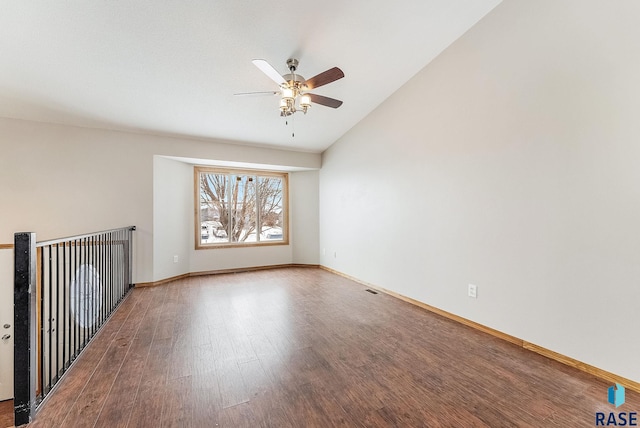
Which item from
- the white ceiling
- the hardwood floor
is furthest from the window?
the hardwood floor

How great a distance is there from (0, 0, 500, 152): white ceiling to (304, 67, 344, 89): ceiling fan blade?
0.51 meters

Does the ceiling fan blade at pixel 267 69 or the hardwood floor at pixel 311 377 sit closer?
the hardwood floor at pixel 311 377

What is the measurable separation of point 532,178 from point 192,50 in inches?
137

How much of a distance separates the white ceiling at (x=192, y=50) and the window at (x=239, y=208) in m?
1.68

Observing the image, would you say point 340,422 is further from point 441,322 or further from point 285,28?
point 285,28

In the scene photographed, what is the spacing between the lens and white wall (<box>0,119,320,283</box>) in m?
3.67

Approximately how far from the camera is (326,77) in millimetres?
2480

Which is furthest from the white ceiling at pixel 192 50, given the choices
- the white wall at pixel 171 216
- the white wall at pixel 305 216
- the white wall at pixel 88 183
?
the white wall at pixel 305 216

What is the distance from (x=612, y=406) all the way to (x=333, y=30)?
11.8 feet

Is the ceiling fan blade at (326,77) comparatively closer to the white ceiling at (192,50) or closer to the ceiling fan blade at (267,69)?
the ceiling fan blade at (267,69)

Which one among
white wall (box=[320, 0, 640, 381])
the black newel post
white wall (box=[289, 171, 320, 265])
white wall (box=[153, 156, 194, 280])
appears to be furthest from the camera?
white wall (box=[289, 171, 320, 265])

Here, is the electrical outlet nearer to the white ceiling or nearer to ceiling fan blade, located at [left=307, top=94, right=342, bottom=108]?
ceiling fan blade, located at [left=307, top=94, right=342, bottom=108]

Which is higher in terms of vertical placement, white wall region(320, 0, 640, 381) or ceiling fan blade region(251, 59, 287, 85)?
ceiling fan blade region(251, 59, 287, 85)

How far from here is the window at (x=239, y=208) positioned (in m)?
5.31
